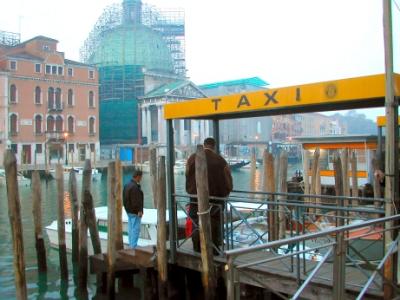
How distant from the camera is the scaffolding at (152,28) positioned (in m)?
102

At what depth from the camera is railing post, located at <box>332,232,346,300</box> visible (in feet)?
16.0

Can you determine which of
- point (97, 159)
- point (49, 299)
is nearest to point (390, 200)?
point (49, 299)

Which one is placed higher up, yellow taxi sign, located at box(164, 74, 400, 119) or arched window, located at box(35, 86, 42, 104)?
arched window, located at box(35, 86, 42, 104)

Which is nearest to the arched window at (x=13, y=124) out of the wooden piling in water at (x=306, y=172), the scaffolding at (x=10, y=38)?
the scaffolding at (x=10, y=38)

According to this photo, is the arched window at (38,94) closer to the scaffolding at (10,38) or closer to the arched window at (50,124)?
the arched window at (50,124)

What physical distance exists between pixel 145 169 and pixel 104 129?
26036mm

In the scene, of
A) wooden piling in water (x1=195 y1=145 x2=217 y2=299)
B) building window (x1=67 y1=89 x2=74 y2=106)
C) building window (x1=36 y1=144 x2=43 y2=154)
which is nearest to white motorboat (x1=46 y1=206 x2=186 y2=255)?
wooden piling in water (x1=195 y1=145 x2=217 y2=299)

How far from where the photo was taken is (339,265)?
16.3 ft

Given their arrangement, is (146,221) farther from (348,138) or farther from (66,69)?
(66,69)

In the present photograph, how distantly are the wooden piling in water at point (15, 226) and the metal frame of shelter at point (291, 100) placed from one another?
269 centimetres

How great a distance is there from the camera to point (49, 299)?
11.5 meters

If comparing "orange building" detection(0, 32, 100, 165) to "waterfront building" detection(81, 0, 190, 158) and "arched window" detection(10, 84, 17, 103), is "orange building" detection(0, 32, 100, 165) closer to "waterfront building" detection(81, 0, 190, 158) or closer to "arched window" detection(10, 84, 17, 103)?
"arched window" detection(10, 84, 17, 103)

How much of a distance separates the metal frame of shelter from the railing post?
200cm

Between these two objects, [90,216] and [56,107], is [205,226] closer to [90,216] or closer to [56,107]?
[90,216]
